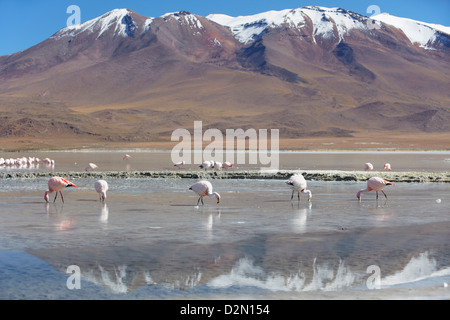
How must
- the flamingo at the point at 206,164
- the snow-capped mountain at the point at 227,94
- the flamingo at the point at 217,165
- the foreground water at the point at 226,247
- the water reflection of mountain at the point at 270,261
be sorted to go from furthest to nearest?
the snow-capped mountain at the point at 227,94 → the flamingo at the point at 206,164 → the flamingo at the point at 217,165 → the water reflection of mountain at the point at 270,261 → the foreground water at the point at 226,247

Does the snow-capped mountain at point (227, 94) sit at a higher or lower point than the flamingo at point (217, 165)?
higher

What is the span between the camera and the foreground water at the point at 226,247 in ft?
24.0

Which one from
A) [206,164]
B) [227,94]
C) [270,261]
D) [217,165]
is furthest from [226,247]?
[227,94]

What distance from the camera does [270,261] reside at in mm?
8734

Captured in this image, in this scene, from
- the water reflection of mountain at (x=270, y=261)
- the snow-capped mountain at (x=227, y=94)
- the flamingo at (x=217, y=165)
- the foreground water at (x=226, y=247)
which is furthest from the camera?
the snow-capped mountain at (x=227, y=94)

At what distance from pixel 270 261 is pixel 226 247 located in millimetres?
1197

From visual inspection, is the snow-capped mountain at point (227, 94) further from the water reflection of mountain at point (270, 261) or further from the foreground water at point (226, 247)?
the water reflection of mountain at point (270, 261)

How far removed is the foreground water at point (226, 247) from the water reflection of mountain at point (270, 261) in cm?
1

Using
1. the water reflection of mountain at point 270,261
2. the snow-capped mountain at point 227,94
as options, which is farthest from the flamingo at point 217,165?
the snow-capped mountain at point 227,94

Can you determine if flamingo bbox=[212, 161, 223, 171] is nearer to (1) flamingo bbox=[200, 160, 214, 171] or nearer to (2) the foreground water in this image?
(1) flamingo bbox=[200, 160, 214, 171]

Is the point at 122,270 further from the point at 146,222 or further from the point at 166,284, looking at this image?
the point at 146,222

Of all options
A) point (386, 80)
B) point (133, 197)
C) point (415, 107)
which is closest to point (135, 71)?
point (386, 80)
